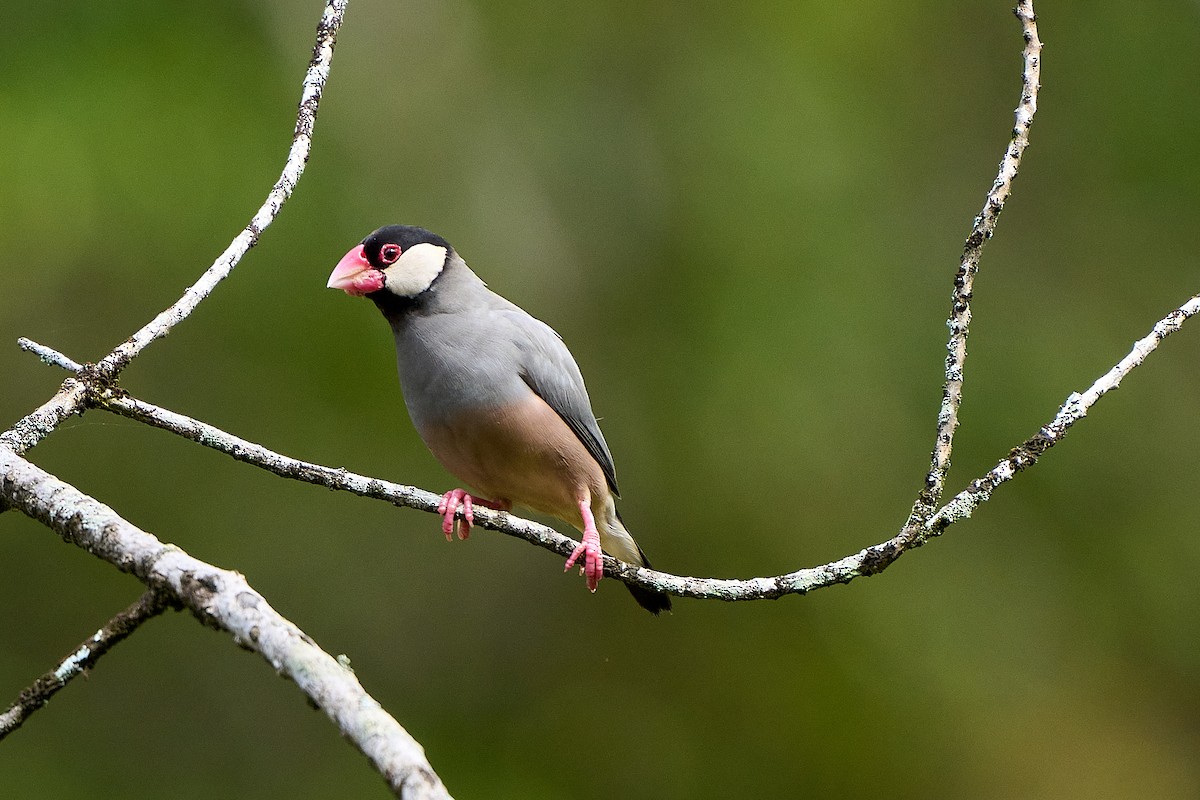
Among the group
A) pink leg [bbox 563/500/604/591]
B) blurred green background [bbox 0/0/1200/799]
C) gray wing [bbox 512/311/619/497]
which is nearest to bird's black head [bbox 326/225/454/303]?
gray wing [bbox 512/311/619/497]

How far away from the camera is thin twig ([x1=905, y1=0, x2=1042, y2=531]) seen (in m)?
2.78

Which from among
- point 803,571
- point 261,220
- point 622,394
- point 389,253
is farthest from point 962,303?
point 622,394

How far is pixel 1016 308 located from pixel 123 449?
16.8ft

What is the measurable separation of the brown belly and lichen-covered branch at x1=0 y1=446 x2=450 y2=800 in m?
1.48

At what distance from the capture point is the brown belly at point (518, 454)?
3.87 m

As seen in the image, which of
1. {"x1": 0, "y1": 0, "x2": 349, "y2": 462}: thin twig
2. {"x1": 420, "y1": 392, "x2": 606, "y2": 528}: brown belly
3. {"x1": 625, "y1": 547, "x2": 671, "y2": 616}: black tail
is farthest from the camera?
{"x1": 625, "y1": 547, "x2": 671, "y2": 616}: black tail

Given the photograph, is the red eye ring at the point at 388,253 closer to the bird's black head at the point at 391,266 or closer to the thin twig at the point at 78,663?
the bird's black head at the point at 391,266

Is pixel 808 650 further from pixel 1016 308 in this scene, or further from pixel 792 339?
pixel 1016 308

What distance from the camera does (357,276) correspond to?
4020mm

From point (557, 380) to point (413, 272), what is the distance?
22.9 inches

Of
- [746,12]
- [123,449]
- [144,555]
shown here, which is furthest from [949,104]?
[144,555]

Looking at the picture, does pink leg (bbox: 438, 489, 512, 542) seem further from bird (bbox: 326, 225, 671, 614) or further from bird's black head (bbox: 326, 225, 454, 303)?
bird's black head (bbox: 326, 225, 454, 303)

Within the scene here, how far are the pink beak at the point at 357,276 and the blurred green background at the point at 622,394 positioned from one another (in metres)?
2.57

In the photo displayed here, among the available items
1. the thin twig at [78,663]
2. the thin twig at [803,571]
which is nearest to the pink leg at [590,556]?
the thin twig at [803,571]
